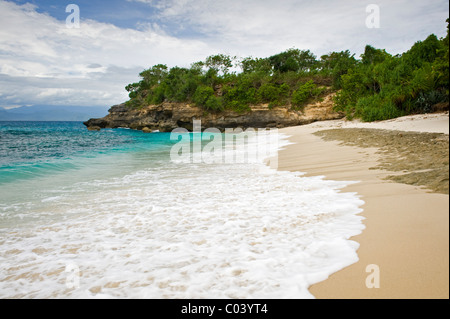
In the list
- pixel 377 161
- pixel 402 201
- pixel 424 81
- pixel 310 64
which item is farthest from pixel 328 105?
pixel 402 201

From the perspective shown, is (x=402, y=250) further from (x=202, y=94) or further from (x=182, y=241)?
(x=202, y=94)

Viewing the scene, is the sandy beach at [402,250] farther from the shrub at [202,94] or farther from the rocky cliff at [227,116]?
the shrub at [202,94]

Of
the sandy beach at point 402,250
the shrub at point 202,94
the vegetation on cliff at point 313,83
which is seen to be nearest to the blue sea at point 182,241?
the sandy beach at point 402,250

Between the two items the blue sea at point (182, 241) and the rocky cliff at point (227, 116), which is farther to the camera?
the rocky cliff at point (227, 116)

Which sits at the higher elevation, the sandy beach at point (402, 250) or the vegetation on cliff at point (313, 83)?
the vegetation on cliff at point (313, 83)

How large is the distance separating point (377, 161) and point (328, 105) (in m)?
30.4

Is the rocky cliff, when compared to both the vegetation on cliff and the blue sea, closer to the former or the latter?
the vegetation on cliff

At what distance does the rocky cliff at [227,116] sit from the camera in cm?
3278

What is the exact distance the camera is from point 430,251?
5.20 ft

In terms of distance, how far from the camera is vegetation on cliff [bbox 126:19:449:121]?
14.4m

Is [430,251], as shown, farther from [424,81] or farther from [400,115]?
[400,115]

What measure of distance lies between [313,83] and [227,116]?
13758 millimetres

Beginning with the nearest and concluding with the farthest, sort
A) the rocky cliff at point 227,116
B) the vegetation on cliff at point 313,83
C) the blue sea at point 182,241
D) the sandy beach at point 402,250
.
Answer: the sandy beach at point 402,250, the blue sea at point 182,241, the vegetation on cliff at point 313,83, the rocky cliff at point 227,116

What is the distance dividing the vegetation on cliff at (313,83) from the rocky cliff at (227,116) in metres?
1.07
